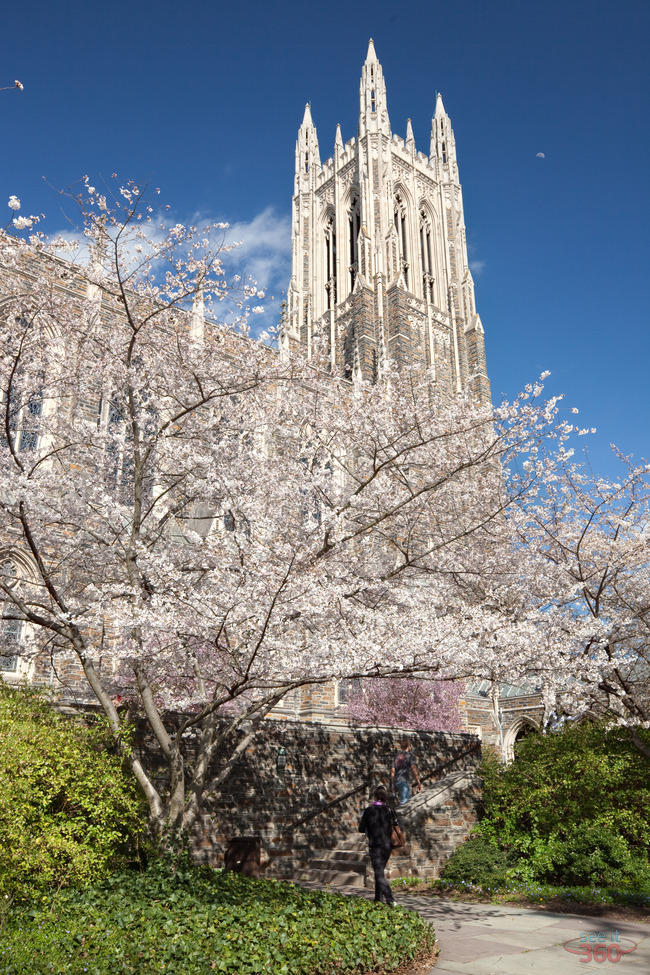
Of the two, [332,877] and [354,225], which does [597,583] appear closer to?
[332,877]

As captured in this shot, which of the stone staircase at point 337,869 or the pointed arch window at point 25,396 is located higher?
the pointed arch window at point 25,396

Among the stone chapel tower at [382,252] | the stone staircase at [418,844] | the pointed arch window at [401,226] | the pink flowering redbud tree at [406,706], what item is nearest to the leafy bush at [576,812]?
the stone staircase at [418,844]

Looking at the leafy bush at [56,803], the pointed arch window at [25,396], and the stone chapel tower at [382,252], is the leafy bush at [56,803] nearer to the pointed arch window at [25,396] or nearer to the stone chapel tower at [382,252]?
the pointed arch window at [25,396]

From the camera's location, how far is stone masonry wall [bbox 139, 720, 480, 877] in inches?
420

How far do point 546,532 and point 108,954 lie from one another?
31.2 feet

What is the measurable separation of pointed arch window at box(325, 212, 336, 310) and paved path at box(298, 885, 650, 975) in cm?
3507

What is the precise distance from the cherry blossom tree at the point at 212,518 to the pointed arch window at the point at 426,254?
31.2 metres

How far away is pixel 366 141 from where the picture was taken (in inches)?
1636

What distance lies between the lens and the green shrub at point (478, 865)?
1030 cm

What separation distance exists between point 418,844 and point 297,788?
2155mm

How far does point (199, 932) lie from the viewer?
586cm

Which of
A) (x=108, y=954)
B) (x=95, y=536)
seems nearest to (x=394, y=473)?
(x=95, y=536)

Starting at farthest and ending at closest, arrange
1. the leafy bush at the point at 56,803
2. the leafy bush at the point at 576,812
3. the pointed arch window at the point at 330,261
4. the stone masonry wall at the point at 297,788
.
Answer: the pointed arch window at the point at 330,261
the stone masonry wall at the point at 297,788
the leafy bush at the point at 576,812
the leafy bush at the point at 56,803

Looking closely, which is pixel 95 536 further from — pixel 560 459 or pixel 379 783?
pixel 560 459
